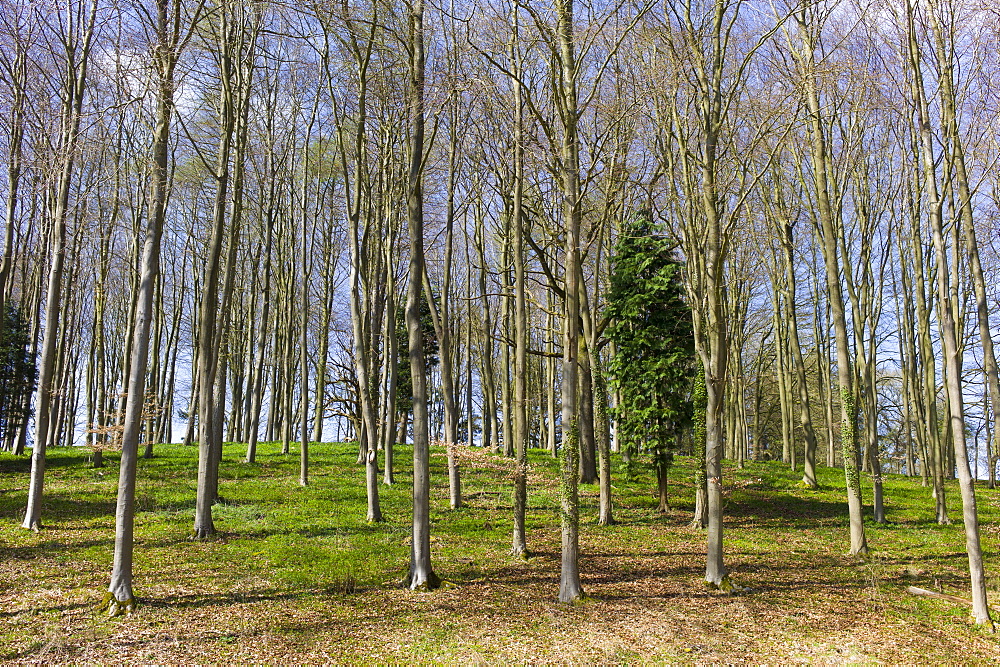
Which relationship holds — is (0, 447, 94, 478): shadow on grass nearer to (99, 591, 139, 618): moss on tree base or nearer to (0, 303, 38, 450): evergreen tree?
(0, 303, 38, 450): evergreen tree

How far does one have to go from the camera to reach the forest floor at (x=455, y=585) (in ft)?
22.0

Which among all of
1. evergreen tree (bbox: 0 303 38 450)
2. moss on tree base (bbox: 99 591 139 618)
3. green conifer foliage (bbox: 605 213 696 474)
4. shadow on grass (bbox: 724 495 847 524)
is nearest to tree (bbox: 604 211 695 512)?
green conifer foliage (bbox: 605 213 696 474)

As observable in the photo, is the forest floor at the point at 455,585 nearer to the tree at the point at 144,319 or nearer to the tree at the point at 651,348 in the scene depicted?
the tree at the point at 144,319

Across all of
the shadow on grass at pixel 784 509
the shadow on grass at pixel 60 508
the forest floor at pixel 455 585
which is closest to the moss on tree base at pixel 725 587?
the forest floor at pixel 455 585

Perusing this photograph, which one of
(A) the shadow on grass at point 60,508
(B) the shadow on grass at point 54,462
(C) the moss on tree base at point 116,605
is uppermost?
(B) the shadow on grass at point 54,462

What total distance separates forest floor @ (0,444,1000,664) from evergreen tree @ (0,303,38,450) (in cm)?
741

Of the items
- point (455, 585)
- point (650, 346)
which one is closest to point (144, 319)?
point (455, 585)

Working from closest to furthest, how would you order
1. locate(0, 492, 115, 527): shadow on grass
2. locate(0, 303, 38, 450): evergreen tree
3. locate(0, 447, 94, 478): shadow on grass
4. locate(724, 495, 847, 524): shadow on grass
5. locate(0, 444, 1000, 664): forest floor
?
1. locate(0, 444, 1000, 664): forest floor
2. locate(0, 492, 115, 527): shadow on grass
3. locate(724, 495, 847, 524): shadow on grass
4. locate(0, 447, 94, 478): shadow on grass
5. locate(0, 303, 38, 450): evergreen tree

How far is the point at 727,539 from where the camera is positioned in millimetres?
12820

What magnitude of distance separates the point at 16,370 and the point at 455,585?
2159 cm

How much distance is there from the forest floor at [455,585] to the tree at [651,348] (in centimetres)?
202

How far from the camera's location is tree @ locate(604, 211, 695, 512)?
14.9 m

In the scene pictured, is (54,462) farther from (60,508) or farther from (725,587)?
(725,587)

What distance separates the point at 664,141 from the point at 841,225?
5731mm
